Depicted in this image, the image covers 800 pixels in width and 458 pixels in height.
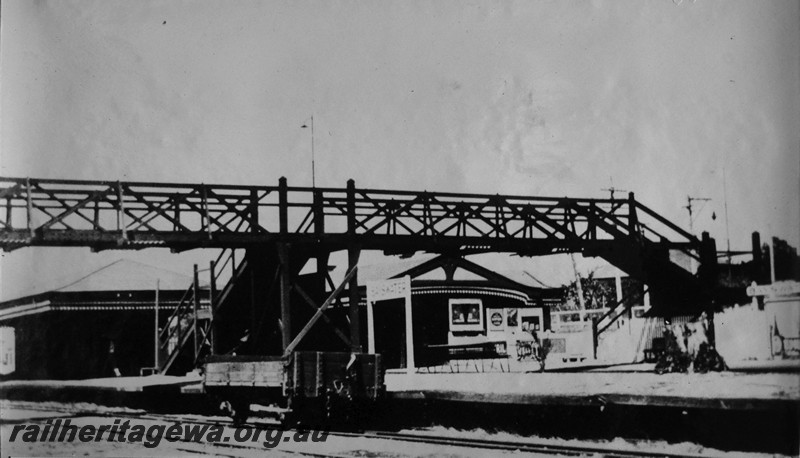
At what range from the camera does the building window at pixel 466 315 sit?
2411 centimetres

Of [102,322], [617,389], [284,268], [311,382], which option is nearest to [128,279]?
[102,322]

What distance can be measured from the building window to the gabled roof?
29.7 ft

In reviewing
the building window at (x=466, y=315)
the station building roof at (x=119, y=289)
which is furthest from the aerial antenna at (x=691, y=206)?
the station building roof at (x=119, y=289)

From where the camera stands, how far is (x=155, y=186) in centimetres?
1382

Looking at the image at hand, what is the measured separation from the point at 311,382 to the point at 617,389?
4771mm

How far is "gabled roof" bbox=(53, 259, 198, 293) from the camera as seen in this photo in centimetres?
2567

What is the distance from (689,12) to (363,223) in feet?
21.7

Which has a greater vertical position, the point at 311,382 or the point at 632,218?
the point at 632,218

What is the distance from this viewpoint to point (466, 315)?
2444cm

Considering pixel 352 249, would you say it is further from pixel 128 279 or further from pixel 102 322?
pixel 128 279

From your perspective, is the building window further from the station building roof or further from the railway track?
the railway track

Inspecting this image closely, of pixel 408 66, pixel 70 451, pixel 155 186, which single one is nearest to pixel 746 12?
pixel 408 66

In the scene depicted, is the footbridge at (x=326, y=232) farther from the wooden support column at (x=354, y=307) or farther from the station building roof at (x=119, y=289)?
the station building roof at (x=119, y=289)

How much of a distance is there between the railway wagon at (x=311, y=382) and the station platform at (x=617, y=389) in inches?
23.7
